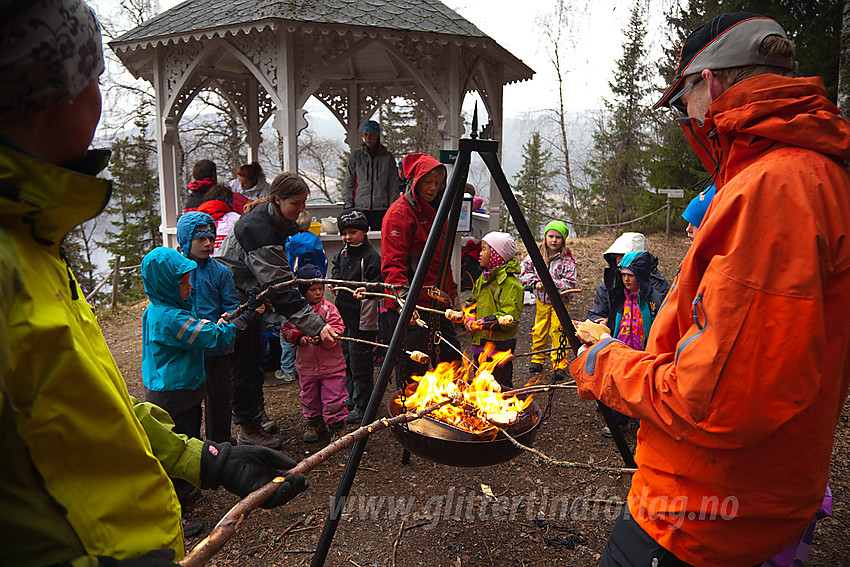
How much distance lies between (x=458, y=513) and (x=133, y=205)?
18.0 meters

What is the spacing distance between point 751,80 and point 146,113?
854 inches

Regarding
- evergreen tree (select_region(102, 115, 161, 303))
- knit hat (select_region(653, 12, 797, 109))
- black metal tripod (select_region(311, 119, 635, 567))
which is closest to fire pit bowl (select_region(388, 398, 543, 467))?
black metal tripod (select_region(311, 119, 635, 567))

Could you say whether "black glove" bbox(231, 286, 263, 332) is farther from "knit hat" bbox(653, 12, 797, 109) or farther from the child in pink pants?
"knit hat" bbox(653, 12, 797, 109)

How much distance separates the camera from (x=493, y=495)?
12.5ft

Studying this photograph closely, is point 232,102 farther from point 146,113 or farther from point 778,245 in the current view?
point 778,245

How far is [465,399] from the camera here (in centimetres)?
315

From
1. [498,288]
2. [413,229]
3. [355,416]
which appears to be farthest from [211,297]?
[498,288]

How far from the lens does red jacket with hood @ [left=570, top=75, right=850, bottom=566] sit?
1337 millimetres

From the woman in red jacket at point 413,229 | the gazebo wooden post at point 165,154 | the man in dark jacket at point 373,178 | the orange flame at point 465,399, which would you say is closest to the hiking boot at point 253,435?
the woman in red jacket at point 413,229

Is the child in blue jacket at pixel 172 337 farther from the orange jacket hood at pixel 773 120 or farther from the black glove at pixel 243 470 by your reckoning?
the orange jacket hood at pixel 773 120

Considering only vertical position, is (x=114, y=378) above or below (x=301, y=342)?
above

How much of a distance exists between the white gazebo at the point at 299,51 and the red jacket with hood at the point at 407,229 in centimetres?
369

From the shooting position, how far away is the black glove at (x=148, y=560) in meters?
0.94

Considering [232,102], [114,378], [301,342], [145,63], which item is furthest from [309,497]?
[232,102]
